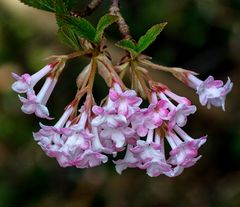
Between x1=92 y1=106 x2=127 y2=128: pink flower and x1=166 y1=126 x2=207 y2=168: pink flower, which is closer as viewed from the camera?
x1=92 y1=106 x2=127 y2=128: pink flower

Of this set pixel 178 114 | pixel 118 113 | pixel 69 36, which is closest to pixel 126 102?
pixel 118 113

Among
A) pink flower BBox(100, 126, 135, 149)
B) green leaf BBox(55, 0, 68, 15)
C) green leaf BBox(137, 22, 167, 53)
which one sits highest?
green leaf BBox(55, 0, 68, 15)

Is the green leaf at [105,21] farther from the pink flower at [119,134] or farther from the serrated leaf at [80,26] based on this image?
the pink flower at [119,134]

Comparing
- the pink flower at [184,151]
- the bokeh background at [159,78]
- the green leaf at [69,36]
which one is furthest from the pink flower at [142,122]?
the bokeh background at [159,78]

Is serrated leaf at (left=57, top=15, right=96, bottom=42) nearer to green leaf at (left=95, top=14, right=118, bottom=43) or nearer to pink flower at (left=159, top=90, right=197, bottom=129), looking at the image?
green leaf at (left=95, top=14, right=118, bottom=43)

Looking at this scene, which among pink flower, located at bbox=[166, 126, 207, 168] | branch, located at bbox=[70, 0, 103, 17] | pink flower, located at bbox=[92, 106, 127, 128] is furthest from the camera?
branch, located at bbox=[70, 0, 103, 17]

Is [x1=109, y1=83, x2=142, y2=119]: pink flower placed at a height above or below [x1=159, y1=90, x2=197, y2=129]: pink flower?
above

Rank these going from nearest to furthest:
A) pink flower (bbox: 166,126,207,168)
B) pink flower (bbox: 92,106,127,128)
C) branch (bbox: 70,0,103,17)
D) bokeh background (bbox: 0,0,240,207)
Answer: pink flower (bbox: 92,106,127,128), pink flower (bbox: 166,126,207,168), branch (bbox: 70,0,103,17), bokeh background (bbox: 0,0,240,207)

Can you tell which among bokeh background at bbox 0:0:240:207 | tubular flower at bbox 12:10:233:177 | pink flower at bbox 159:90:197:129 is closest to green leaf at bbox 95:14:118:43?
tubular flower at bbox 12:10:233:177
